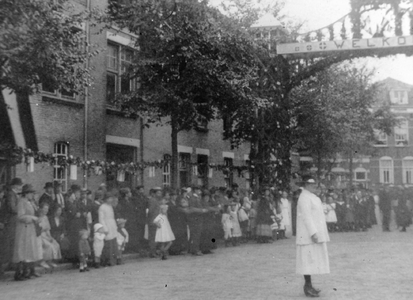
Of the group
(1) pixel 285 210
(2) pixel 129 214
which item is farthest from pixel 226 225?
(1) pixel 285 210

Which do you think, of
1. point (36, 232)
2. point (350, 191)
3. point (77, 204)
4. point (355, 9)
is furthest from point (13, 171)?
point (350, 191)

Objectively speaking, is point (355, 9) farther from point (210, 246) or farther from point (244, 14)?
point (210, 246)

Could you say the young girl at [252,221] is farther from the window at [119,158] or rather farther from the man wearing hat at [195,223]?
the man wearing hat at [195,223]

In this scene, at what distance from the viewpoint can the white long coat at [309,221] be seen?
9109mm

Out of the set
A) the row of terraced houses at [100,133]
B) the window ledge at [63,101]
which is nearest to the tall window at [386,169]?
the row of terraced houses at [100,133]

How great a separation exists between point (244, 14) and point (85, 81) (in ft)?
26.6

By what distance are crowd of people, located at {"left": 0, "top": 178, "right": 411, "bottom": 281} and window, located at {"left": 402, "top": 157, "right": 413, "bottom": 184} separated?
34.3 meters

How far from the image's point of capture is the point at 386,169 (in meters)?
53.8

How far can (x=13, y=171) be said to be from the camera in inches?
589

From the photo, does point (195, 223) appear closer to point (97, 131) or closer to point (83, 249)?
point (83, 249)

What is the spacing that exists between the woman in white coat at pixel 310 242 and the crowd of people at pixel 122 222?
5163 mm

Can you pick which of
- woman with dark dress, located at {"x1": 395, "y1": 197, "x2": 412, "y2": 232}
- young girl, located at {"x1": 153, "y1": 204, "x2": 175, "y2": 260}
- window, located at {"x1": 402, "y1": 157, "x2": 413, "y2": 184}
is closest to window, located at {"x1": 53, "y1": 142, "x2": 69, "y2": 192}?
young girl, located at {"x1": 153, "y1": 204, "x2": 175, "y2": 260}

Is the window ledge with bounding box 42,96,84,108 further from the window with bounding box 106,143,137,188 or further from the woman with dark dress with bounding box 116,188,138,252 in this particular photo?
the woman with dark dress with bounding box 116,188,138,252

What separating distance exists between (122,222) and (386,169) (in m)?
43.8
